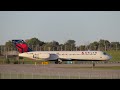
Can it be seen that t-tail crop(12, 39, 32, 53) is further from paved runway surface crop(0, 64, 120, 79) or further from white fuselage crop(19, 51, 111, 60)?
paved runway surface crop(0, 64, 120, 79)

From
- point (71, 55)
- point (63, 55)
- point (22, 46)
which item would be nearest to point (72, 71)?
point (71, 55)

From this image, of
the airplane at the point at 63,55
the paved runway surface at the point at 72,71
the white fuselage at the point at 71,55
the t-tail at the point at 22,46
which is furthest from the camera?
the t-tail at the point at 22,46

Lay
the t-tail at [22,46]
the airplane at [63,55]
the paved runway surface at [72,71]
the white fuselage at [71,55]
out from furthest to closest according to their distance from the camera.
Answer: the t-tail at [22,46]
the airplane at [63,55]
the white fuselage at [71,55]
the paved runway surface at [72,71]

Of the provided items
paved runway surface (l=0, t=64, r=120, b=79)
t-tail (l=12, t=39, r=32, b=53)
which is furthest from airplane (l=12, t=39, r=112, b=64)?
paved runway surface (l=0, t=64, r=120, b=79)

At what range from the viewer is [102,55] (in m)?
69.2

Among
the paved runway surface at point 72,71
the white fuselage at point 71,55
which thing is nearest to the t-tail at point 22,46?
the white fuselage at point 71,55

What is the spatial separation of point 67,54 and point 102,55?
27.7 feet

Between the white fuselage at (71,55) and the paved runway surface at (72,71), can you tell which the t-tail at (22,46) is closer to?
the white fuselage at (71,55)

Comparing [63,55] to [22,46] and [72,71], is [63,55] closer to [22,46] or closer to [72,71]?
[22,46]
